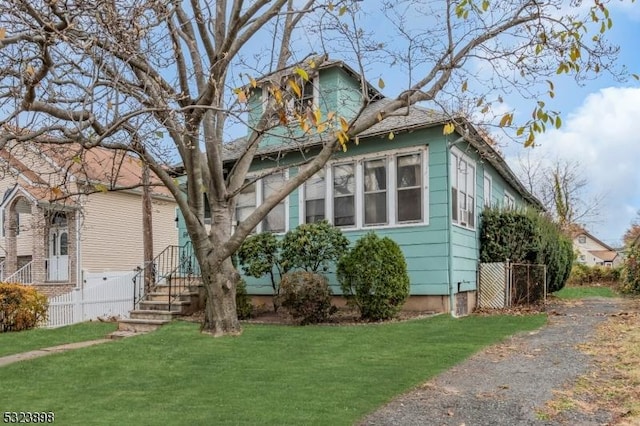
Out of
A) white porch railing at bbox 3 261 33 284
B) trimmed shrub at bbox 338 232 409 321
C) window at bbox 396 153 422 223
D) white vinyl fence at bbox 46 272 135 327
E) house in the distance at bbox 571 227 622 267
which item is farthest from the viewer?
house in the distance at bbox 571 227 622 267

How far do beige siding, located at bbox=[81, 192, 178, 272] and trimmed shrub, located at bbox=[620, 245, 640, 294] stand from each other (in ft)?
60.4

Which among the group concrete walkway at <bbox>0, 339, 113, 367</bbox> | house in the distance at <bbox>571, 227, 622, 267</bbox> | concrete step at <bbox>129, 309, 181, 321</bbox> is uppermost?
concrete step at <bbox>129, 309, 181, 321</bbox>

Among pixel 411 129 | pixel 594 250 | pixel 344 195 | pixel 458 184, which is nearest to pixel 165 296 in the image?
pixel 344 195

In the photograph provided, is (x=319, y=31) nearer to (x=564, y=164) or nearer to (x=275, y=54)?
(x=275, y=54)

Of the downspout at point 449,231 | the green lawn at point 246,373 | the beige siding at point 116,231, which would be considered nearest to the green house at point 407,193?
the downspout at point 449,231

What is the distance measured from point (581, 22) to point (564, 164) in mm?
32184

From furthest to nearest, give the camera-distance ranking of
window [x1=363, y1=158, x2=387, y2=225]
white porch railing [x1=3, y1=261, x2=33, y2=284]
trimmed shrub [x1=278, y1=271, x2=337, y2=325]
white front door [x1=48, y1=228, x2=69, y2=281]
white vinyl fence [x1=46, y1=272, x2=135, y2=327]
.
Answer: white porch railing [x1=3, y1=261, x2=33, y2=284] → white front door [x1=48, y1=228, x2=69, y2=281] → white vinyl fence [x1=46, y1=272, x2=135, y2=327] → window [x1=363, y1=158, x2=387, y2=225] → trimmed shrub [x1=278, y1=271, x2=337, y2=325]

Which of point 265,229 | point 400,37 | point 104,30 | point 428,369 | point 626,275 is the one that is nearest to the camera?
point 104,30

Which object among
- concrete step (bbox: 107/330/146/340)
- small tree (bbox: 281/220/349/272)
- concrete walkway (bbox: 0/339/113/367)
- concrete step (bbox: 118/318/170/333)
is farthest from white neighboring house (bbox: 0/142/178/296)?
small tree (bbox: 281/220/349/272)

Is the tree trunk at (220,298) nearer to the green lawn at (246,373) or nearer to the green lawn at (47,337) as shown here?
the green lawn at (246,373)

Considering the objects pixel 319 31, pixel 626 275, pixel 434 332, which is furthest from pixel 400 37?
pixel 626 275

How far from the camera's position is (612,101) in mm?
7355

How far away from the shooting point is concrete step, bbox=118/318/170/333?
11031 millimetres

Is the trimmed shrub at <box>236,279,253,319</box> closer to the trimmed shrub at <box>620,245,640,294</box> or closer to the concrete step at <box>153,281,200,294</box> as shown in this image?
the concrete step at <box>153,281,200,294</box>
